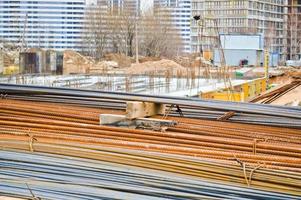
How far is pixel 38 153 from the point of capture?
12.5 ft

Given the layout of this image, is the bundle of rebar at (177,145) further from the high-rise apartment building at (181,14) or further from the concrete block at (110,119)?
the high-rise apartment building at (181,14)

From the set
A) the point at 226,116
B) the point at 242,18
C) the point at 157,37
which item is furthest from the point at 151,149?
the point at 242,18

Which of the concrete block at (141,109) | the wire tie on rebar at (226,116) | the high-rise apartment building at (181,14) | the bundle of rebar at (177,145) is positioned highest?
the high-rise apartment building at (181,14)

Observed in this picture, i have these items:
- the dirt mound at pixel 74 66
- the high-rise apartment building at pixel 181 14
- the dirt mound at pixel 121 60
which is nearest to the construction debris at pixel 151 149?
the dirt mound at pixel 74 66

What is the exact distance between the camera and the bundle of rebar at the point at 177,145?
10.8ft

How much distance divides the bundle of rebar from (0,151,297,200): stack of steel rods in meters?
0.03

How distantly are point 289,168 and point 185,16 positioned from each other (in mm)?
82937

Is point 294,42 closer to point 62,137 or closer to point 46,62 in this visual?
point 46,62

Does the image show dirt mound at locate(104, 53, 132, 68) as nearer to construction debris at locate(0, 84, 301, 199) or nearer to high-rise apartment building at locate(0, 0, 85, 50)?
high-rise apartment building at locate(0, 0, 85, 50)

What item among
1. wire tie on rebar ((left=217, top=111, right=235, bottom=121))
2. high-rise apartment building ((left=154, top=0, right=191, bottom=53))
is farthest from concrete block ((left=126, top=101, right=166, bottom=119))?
high-rise apartment building ((left=154, top=0, right=191, bottom=53))

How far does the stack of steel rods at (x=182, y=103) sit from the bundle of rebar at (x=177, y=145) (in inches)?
1.8

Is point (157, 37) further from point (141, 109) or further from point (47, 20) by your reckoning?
point (141, 109)

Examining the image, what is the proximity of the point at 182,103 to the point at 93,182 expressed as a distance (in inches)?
39.5

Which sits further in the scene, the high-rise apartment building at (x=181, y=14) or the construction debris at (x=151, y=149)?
the high-rise apartment building at (x=181, y=14)
